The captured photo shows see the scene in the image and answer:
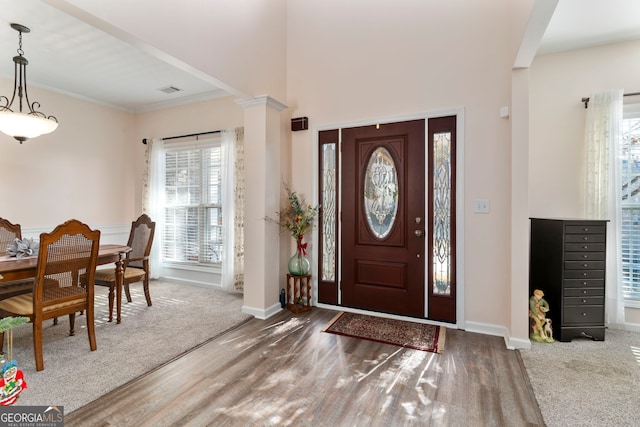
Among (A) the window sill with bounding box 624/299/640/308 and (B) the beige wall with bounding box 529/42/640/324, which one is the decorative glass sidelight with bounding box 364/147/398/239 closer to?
(B) the beige wall with bounding box 529/42/640/324

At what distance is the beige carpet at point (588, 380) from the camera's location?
1821 millimetres

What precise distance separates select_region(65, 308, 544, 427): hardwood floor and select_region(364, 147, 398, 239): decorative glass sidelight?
4.14ft

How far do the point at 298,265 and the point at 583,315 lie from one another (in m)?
2.77

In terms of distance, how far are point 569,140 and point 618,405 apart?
2.50 metres

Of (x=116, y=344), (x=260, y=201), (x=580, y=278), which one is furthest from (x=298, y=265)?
(x=580, y=278)

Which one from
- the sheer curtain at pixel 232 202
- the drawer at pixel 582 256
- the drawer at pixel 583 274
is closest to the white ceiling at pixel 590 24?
the drawer at pixel 582 256

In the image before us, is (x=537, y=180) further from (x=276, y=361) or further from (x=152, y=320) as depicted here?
(x=152, y=320)

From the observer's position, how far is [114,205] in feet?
17.2

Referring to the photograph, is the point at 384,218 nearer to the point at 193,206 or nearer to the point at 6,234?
the point at 193,206

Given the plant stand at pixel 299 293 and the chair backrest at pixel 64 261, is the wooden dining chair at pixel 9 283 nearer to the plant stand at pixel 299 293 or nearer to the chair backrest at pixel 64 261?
the chair backrest at pixel 64 261

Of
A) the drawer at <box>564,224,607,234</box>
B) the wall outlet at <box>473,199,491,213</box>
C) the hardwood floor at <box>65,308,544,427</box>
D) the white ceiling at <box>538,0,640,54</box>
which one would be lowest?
the hardwood floor at <box>65,308,544,427</box>

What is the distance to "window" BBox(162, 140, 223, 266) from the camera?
4746 millimetres

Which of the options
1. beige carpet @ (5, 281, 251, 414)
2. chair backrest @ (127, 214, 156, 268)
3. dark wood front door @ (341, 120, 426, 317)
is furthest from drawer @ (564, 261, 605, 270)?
chair backrest @ (127, 214, 156, 268)

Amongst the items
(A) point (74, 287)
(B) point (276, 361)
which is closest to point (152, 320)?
(A) point (74, 287)
